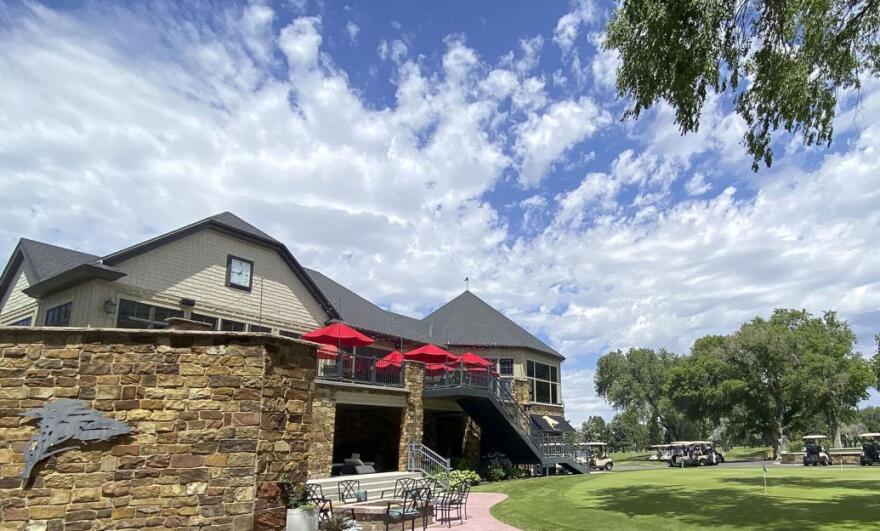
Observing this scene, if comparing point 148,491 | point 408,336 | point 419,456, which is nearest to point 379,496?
point 419,456

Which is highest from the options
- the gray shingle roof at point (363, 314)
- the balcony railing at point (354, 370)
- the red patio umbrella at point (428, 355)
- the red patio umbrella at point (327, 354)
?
the gray shingle roof at point (363, 314)

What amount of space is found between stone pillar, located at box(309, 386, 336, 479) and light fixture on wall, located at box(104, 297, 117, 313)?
6149 millimetres

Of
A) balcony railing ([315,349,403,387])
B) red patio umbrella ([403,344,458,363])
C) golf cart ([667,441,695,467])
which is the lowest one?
golf cart ([667,441,695,467])

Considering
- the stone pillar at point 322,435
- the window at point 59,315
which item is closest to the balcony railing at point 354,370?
the stone pillar at point 322,435

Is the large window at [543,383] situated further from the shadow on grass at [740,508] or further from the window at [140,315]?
the window at [140,315]

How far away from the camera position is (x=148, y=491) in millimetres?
8281

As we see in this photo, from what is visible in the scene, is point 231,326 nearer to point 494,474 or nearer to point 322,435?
point 322,435

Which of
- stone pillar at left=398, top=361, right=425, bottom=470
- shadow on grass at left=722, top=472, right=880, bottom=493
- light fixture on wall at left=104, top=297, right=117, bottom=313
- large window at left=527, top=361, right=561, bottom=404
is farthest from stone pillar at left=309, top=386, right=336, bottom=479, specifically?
large window at left=527, top=361, right=561, bottom=404

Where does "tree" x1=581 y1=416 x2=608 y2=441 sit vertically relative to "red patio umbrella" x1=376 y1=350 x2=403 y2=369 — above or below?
below

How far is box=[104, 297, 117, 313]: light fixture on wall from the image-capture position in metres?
16.0

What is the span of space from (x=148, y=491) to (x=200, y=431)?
1037mm

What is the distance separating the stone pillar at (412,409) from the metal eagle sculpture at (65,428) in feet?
43.1

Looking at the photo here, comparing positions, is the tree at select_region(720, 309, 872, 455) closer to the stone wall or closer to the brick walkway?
the brick walkway

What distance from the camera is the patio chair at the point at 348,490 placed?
14936 millimetres
